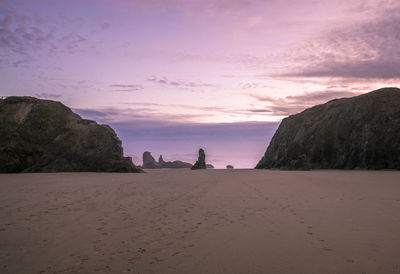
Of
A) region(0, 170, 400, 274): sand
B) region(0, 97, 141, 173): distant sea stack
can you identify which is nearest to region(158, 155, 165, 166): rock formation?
region(0, 97, 141, 173): distant sea stack

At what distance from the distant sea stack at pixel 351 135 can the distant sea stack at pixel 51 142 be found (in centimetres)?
2285

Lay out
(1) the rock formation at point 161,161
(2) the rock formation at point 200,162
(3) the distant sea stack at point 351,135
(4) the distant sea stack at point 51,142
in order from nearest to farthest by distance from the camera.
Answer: (4) the distant sea stack at point 51,142 < (3) the distant sea stack at point 351,135 < (2) the rock formation at point 200,162 < (1) the rock formation at point 161,161

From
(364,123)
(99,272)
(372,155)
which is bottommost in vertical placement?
(99,272)

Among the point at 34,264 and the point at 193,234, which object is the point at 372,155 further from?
the point at 34,264

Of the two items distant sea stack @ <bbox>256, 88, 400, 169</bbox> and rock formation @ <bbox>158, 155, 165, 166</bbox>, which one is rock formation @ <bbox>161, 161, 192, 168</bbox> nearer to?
rock formation @ <bbox>158, 155, 165, 166</bbox>

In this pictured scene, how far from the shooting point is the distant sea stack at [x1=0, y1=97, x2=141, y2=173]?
27.6 metres

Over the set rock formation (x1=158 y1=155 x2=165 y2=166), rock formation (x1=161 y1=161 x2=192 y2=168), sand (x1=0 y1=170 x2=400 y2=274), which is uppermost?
→ rock formation (x1=158 y1=155 x2=165 y2=166)

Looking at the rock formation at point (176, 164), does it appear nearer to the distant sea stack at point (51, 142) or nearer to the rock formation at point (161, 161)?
the rock formation at point (161, 161)

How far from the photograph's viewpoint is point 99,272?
435 centimetres

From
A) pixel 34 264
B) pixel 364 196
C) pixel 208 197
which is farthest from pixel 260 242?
pixel 364 196

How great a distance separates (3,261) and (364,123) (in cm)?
3683

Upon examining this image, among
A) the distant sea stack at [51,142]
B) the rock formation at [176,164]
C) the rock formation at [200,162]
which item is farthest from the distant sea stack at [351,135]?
the rock formation at [176,164]

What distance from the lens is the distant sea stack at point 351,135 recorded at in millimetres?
30000

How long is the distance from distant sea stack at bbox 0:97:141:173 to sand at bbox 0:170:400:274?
18.9m
